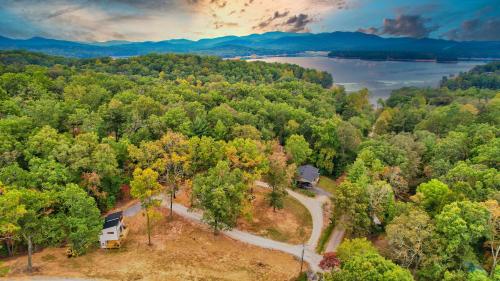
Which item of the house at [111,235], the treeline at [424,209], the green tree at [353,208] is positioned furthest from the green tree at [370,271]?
the house at [111,235]

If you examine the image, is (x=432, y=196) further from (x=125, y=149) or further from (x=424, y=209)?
(x=125, y=149)

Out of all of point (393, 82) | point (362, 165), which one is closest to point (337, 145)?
point (362, 165)

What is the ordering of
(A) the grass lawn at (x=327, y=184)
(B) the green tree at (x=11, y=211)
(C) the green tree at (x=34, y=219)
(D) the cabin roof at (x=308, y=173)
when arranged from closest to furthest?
1. (B) the green tree at (x=11, y=211)
2. (C) the green tree at (x=34, y=219)
3. (D) the cabin roof at (x=308, y=173)
4. (A) the grass lawn at (x=327, y=184)

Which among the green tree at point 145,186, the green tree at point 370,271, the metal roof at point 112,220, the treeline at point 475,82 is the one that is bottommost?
the metal roof at point 112,220

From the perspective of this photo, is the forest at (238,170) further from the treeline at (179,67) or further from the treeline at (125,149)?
the treeline at (179,67)

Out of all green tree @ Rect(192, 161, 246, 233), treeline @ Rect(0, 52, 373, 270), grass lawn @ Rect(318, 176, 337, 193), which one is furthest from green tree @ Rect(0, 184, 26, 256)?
grass lawn @ Rect(318, 176, 337, 193)

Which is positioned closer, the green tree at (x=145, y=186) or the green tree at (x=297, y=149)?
the green tree at (x=145, y=186)

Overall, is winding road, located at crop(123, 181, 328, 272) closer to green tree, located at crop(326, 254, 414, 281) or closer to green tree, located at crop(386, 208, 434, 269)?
green tree, located at crop(386, 208, 434, 269)

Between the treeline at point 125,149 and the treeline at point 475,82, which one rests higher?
the treeline at point 475,82
